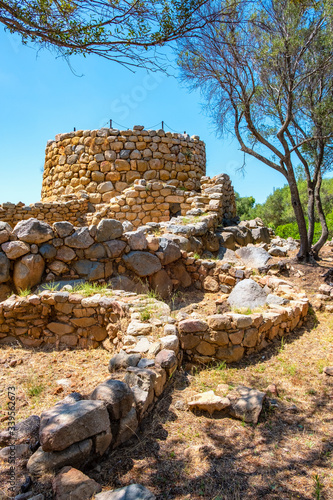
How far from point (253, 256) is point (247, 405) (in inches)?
210

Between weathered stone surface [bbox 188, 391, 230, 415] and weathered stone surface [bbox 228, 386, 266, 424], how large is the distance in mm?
98

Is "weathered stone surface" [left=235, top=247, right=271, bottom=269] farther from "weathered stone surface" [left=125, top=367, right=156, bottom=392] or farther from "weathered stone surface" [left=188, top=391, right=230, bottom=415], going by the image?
"weathered stone surface" [left=125, top=367, right=156, bottom=392]

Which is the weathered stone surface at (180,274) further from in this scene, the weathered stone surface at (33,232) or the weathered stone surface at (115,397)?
the weathered stone surface at (115,397)

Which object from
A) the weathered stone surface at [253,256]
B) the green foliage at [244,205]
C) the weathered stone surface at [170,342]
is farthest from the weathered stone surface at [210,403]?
the green foliage at [244,205]

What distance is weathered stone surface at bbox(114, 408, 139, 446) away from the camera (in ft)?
8.77

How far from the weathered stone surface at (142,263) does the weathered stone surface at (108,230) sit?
476 millimetres

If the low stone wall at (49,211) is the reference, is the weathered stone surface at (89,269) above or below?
below

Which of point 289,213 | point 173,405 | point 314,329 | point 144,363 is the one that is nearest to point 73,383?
point 144,363

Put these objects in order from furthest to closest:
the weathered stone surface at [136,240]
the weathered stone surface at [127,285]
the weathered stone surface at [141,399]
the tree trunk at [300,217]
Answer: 1. the tree trunk at [300,217]
2. the weathered stone surface at [136,240]
3. the weathered stone surface at [127,285]
4. the weathered stone surface at [141,399]

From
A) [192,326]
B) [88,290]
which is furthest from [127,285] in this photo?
[192,326]

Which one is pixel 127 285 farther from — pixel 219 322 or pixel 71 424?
pixel 71 424

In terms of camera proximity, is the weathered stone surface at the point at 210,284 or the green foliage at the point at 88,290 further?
the weathered stone surface at the point at 210,284

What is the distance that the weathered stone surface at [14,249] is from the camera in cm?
543

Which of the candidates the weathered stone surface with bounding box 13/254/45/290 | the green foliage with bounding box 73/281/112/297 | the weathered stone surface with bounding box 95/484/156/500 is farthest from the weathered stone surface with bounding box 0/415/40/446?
the weathered stone surface with bounding box 13/254/45/290
